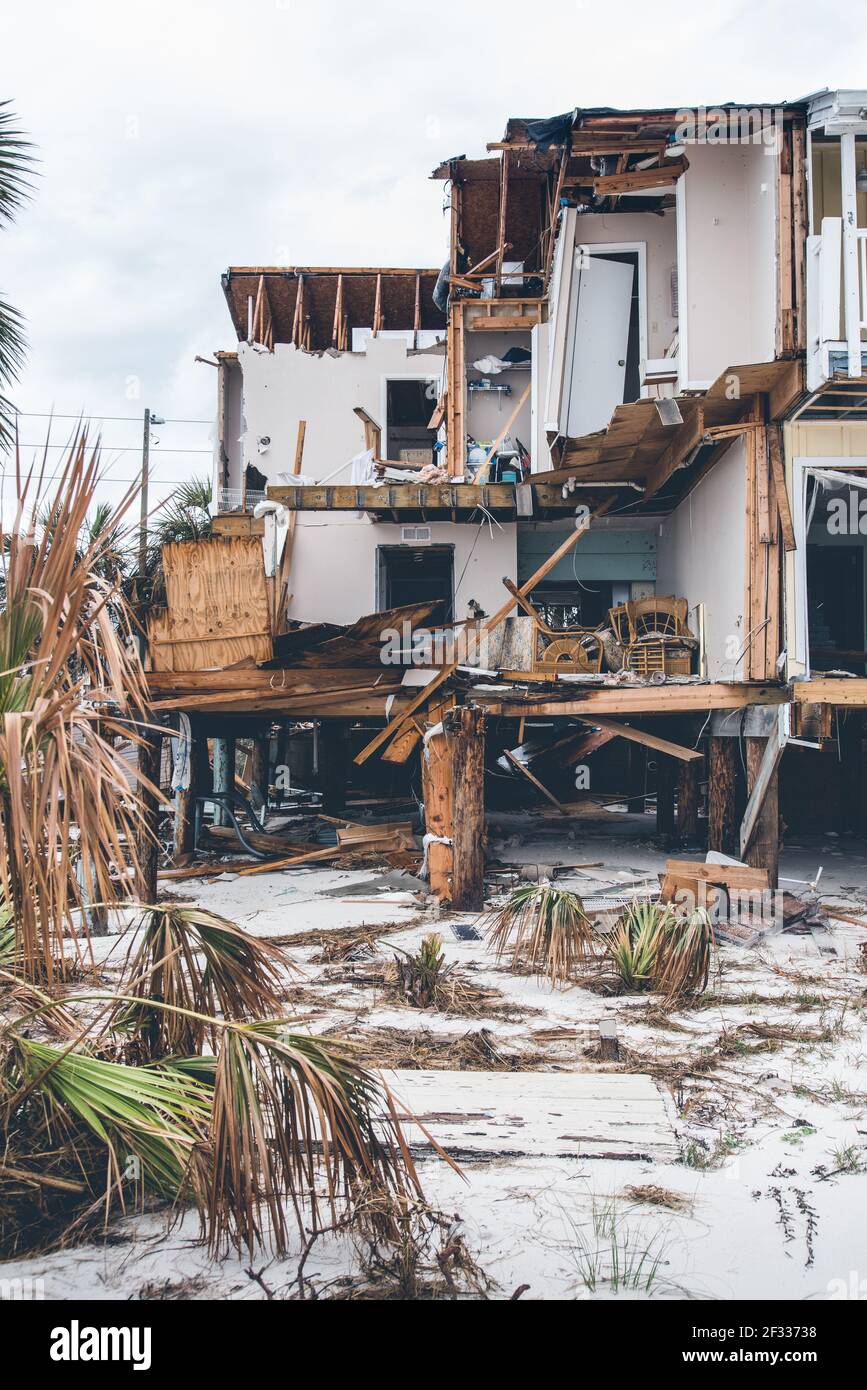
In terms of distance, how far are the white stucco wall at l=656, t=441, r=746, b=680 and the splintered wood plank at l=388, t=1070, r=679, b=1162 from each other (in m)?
6.88

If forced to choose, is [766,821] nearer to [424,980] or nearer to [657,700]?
[657,700]

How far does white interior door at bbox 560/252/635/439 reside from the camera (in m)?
13.8

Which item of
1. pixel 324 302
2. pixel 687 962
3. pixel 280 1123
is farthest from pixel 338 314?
pixel 280 1123

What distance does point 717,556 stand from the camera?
12797mm

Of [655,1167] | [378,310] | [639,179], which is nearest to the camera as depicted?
[655,1167]

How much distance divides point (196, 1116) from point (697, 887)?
7.35 m

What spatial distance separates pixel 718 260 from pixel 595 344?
8.12ft

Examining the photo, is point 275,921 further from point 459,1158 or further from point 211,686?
point 459,1158

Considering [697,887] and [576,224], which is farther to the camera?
[576,224]

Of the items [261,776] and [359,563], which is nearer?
[359,563]

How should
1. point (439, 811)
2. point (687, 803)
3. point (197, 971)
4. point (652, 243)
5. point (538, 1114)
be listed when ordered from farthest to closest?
1. point (687, 803)
2. point (652, 243)
3. point (439, 811)
4. point (538, 1114)
5. point (197, 971)

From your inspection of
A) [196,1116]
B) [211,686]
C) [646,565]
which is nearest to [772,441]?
[646,565]

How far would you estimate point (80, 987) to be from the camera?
8.00 metres

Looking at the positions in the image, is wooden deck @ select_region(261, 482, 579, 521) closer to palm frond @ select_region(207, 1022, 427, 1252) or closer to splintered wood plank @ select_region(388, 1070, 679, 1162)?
splintered wood plank @ select_region(388, 1070, 679, 1162)
